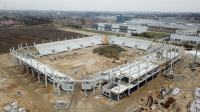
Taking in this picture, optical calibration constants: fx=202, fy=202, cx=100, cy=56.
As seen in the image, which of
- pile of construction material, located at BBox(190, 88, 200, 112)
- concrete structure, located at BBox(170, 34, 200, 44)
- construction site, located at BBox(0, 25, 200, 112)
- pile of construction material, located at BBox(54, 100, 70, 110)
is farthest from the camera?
concrete structure, located at BBox(170, 34, 200, 44)

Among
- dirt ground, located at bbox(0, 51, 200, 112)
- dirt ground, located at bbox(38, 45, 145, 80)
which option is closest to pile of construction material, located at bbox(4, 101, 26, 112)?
dirt ground, located at bbox(0, 51, 200, 112)

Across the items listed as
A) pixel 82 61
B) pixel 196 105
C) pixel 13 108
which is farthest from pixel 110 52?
pixel 13 108

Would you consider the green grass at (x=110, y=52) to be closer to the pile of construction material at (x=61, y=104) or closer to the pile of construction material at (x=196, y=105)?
the pile of construction material at (x=196, y=105)

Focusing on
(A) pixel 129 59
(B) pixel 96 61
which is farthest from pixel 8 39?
(A) pixel 129 59

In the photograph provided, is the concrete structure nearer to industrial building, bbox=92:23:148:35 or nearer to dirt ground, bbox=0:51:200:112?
industrial building, bbox=92:23:148:35

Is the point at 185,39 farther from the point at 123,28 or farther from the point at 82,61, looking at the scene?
the point at 82,61

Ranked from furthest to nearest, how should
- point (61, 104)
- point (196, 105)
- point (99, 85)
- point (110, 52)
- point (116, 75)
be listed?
point (110, 52), point (99, 85), point (116, 75), point (61, 104), point (196, 105)

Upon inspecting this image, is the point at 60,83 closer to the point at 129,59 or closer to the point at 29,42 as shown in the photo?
the point at 129,59
